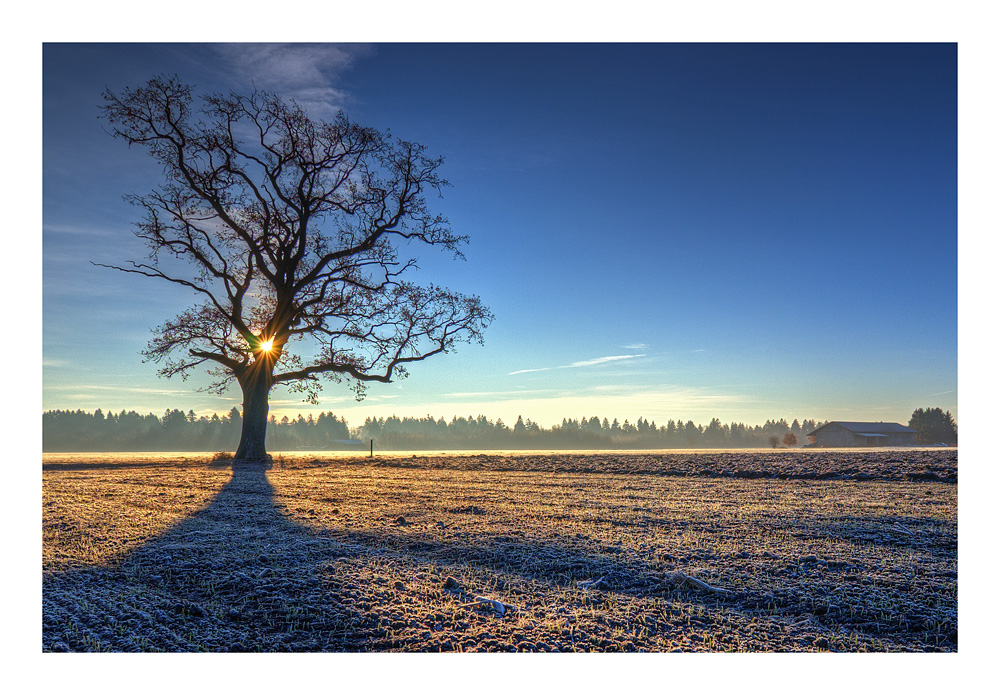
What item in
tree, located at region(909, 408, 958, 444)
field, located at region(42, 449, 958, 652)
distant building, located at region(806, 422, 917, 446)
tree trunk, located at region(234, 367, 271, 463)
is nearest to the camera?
field, located at region(42, 449, 958, 652)

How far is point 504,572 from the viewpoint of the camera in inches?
143

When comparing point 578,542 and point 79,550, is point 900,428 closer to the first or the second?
point 578,542

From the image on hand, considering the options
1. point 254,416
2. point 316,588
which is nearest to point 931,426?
point 254,416

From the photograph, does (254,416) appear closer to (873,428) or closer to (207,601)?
(207,601)

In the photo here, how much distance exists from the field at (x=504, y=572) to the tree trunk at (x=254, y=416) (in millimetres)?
8637

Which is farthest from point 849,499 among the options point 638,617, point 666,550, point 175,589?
point 175,589

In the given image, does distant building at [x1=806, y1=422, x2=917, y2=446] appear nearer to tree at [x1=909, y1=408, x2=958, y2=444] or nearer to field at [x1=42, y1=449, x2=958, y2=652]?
tree at [x1=909, y1=408, x2=958, y2=444]

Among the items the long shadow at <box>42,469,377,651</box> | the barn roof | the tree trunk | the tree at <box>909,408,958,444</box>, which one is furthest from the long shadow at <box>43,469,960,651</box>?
the barn roof

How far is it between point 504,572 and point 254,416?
14.7m

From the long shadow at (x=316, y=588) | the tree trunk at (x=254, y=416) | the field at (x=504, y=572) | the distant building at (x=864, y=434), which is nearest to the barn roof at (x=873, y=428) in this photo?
the distant building at (x=864, y=434)

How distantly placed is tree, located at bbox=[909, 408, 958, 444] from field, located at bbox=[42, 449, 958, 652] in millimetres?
41686

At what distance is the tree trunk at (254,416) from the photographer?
15.7 m

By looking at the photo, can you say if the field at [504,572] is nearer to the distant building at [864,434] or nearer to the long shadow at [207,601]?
the long shadow at [207,601]

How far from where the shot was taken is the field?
2.72 metres
